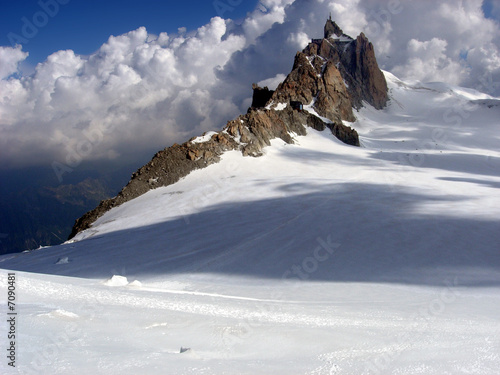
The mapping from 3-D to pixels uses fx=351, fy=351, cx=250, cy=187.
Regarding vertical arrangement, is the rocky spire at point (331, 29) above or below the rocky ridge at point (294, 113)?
above

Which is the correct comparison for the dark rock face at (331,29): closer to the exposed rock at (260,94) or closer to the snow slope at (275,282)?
the exposed rock at (260,94)

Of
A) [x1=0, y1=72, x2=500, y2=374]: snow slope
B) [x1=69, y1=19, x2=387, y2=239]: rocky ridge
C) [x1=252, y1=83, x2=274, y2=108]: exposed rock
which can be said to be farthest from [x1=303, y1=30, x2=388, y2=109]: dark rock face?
[x1=0, y1=72, x2=500, y2=374]: snow slope

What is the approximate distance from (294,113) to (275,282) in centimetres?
4277

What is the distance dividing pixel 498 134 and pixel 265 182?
60.0m

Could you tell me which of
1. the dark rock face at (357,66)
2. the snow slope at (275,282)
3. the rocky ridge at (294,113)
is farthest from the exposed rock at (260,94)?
the snow slope at (275,282)

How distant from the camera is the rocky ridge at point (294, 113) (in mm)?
31109

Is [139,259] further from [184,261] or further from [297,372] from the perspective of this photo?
[297,372]

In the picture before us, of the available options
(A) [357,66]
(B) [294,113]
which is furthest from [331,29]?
(B) [294,113]

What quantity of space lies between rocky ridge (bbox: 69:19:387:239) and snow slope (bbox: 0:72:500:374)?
7.40 ft

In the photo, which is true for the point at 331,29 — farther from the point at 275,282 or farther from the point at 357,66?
the point at 275,282

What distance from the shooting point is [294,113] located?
165 ft

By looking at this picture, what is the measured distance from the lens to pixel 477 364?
3643 mm

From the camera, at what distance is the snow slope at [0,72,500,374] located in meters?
3.66

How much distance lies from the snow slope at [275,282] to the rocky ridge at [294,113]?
226cm
